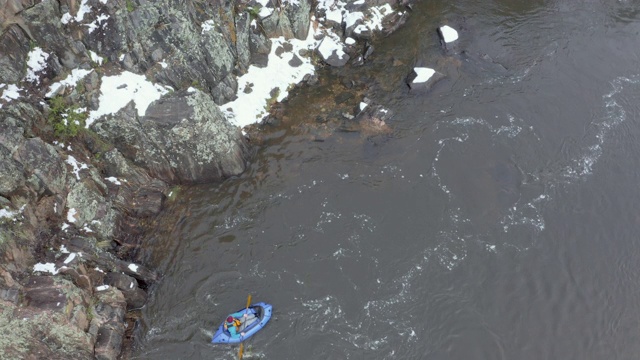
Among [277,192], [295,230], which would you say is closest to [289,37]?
[277,192]

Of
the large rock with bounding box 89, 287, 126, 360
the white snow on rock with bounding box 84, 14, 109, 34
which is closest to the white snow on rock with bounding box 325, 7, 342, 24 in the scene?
the white snow on rock with bounding box 84, 14, 109, 34

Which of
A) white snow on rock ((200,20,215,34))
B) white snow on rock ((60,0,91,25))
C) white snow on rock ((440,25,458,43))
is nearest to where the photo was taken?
white snow on rock ((60,0,91,25))

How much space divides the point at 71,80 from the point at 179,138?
657cm

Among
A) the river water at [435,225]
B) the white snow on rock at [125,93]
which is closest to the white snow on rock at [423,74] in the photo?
the river water at [435,225]

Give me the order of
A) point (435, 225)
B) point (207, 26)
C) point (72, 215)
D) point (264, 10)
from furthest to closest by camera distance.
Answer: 1. point (264, 10)
2. point (207, 26)
3. point (435, 225)
4. point (72, 215)

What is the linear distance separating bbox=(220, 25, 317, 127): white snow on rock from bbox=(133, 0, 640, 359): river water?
1554 mm

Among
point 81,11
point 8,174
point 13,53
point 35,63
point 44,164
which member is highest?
point 81,11

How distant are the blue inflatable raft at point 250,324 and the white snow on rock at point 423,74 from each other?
17615mm

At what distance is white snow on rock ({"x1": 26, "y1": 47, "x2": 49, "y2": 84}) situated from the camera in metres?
22.8

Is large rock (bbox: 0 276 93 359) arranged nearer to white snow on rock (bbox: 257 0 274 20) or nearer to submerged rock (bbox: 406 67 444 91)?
white snow on rock (bbox: 257 0 274 20)

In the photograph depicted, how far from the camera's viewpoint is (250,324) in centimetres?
2048

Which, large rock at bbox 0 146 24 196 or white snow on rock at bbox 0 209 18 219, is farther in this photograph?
A: large rock at bbox 0 146 24 196

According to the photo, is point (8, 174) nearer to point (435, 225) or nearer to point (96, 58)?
point (96, 58)

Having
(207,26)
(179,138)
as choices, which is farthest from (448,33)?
(179,138)
